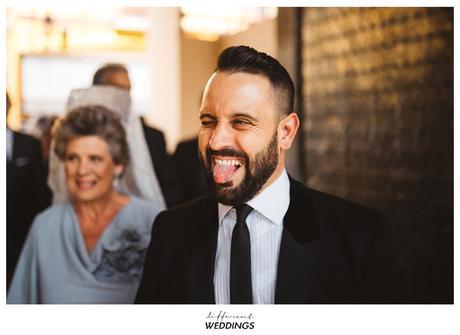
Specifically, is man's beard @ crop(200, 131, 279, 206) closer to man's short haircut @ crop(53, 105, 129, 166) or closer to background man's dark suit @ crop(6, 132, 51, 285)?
man's short haircut @ crop(53, 105, 129, 166)

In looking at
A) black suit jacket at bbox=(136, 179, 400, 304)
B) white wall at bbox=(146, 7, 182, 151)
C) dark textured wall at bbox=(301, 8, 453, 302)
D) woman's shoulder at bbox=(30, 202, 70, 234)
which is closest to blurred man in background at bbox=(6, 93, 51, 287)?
woman's shoulder at bbox=(30, 202, 70, 234)

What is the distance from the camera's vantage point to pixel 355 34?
97.2 inches

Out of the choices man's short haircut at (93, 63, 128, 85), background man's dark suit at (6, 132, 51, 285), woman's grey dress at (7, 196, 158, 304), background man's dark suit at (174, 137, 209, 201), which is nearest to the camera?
woman's grey dress at (7, 196, 158, 304)

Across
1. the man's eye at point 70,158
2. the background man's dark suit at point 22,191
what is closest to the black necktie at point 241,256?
the man's eye at point 70,158

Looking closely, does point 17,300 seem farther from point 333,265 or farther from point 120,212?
point 333,265

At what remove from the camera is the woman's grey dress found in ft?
4.48

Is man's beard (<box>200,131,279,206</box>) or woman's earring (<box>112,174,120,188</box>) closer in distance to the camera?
man's beard (<box>200,131,279,206</box>)

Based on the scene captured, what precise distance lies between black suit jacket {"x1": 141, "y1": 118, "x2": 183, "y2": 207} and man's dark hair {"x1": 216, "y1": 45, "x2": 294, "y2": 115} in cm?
59

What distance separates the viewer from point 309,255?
1.07 meters

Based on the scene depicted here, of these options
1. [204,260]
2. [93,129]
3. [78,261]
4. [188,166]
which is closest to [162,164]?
[188,166]

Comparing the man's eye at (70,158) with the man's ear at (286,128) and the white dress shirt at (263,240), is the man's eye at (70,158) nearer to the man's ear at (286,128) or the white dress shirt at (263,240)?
the white dress shirt at (263,240)

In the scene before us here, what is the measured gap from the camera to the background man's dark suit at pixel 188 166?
1808 mm
